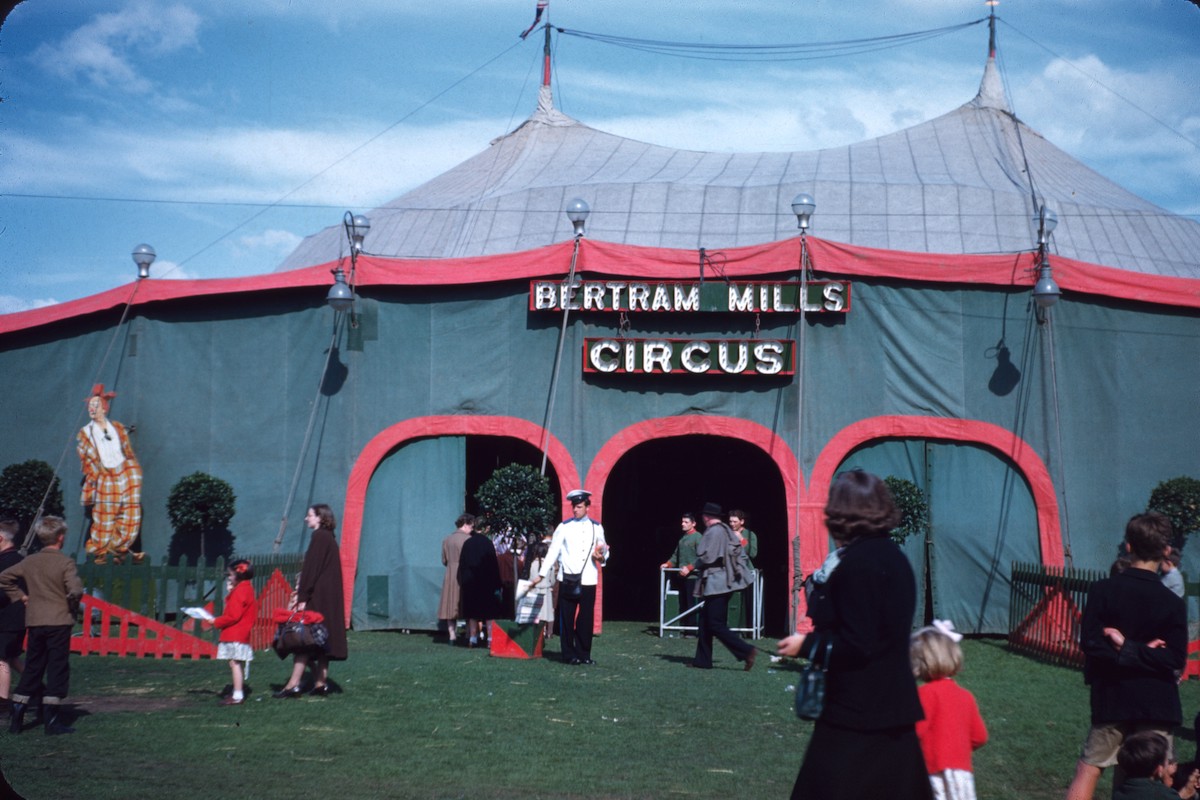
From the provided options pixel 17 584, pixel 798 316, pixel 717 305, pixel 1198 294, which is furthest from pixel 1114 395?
pixel 17 584

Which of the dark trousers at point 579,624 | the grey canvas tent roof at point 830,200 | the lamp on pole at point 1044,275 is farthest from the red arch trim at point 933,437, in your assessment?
the dark trousers at point 579,624

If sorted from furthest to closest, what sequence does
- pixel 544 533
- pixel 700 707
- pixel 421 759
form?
pixel 544 533 < pixel 700 707 < pixel 421 759

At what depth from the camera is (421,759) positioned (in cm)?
810

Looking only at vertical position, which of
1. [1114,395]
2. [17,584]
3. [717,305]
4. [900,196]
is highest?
[900,196]

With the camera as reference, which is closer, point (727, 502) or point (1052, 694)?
point (1052, 694)

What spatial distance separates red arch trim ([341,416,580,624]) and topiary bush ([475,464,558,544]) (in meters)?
1.05

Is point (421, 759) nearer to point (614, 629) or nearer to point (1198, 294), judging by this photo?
point (614, 629)

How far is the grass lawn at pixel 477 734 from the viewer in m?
7.39

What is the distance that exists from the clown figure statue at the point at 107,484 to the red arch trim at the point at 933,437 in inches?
344

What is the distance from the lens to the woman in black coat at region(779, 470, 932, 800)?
166 inches

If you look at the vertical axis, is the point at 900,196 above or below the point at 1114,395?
above

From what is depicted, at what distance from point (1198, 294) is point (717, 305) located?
6.12 m

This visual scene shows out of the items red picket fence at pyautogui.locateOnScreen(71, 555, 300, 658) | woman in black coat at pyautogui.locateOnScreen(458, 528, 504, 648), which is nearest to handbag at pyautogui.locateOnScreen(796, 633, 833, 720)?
red picket fence at pyautogui.locateOnScreen(71, 555, 300, 658)

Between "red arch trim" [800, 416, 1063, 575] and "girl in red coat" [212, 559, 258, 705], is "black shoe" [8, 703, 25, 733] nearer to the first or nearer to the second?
"girl in red coat" [212, 559, 258, 705]
